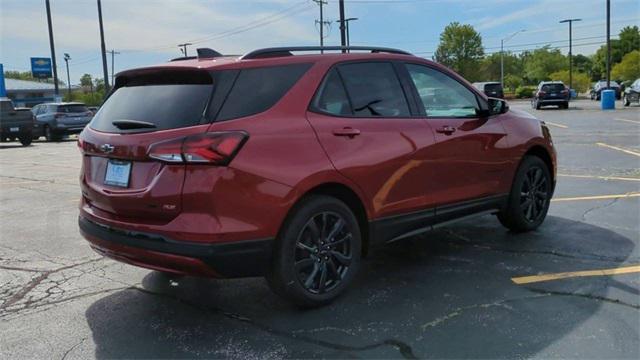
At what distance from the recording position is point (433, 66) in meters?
5.09

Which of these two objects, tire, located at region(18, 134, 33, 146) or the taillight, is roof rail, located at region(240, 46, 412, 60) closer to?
the taillight

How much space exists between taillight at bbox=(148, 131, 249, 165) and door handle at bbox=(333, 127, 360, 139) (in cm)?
79

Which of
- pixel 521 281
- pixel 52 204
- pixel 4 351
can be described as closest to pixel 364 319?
pixel 521 281

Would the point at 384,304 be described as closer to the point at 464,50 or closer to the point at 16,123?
the point at 16,123

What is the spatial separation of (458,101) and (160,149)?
9.16 feet

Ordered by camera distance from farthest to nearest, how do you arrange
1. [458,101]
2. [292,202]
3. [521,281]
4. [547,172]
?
[547,172]
[458,101]
[521,281]
[292,202]

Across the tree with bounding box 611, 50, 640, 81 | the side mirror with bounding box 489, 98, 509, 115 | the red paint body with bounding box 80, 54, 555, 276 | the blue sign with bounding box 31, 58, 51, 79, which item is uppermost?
the blue sign with bounding box 31, 58, 51, 79

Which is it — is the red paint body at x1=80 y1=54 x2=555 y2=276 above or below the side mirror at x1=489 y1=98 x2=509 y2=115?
below

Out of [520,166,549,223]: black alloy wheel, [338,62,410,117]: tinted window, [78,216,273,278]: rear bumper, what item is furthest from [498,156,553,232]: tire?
[78,216,273,278]: rear bumper

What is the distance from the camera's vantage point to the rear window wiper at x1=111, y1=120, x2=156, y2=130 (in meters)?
3.78

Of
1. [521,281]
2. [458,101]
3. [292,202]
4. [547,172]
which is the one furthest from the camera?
[547,172]

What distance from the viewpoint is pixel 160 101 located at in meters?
3.91

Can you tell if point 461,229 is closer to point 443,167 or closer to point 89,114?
point 443,167

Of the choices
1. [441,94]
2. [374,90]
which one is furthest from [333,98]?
[441,94]
